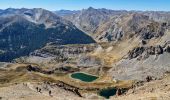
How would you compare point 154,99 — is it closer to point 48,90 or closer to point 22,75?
point 48,90

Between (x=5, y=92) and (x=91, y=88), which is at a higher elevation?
(x=5, y=92)

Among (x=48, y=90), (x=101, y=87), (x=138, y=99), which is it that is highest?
(x=138, y=99)

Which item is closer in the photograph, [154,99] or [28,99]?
[154,99]

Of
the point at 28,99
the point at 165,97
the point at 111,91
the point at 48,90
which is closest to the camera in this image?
the point at 165,97

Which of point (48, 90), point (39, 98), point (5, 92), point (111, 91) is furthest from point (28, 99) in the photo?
point (111, 91)

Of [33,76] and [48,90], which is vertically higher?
[48,90]

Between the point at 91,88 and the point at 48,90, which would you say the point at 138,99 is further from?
the point at 91,88

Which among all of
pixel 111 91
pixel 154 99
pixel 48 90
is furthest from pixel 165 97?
pixel 111 91

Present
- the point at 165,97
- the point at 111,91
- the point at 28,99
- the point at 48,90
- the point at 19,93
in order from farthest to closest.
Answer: the point at 111,91 < the point at 48,90 < the point at 19,93 < the point at 28,99 < the point at 165,97

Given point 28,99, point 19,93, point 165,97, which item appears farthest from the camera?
point 19,93
